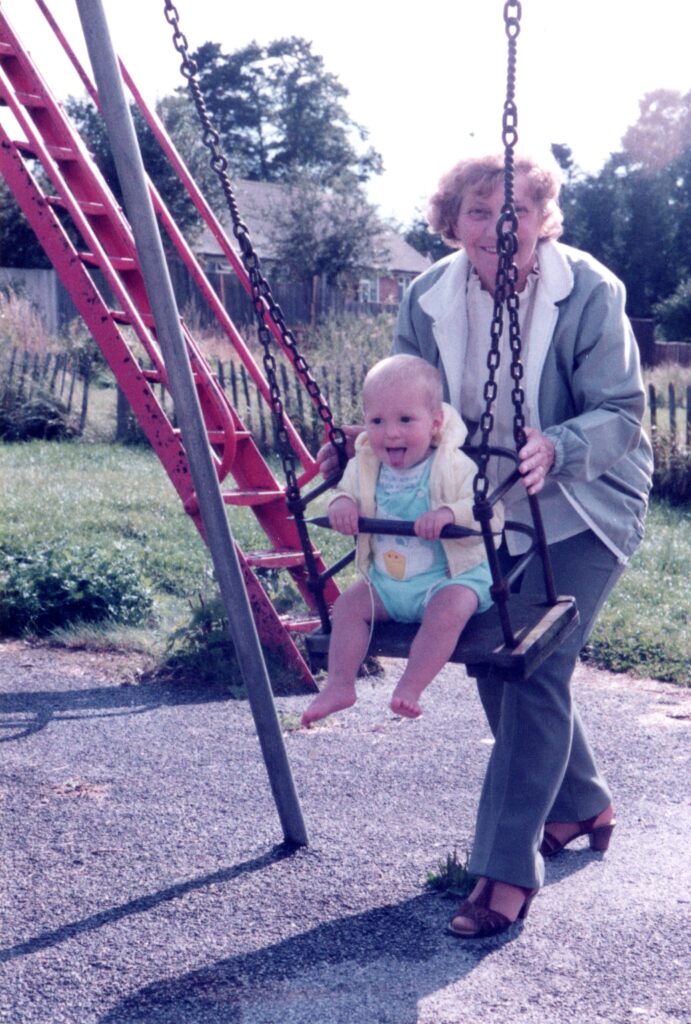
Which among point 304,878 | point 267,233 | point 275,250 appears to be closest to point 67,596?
point 304,878

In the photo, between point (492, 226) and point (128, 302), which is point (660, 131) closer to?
point (128, 302)

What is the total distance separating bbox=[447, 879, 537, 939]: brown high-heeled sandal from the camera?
11.2 feet

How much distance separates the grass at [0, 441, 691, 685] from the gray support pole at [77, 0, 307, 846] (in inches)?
90.5

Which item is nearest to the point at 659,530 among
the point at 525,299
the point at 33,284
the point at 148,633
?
the point at 148,633

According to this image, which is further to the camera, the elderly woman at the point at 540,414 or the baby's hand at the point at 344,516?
the elderly woman at the point at 540,414

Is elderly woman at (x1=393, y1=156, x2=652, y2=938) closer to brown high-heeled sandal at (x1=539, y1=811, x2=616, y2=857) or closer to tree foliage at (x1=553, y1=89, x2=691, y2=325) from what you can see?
brown high-heeled sandal at (x1=539, y1=811, x2=616, y2=857)

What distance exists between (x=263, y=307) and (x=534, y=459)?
94cm

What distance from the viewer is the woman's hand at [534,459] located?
3.02 m

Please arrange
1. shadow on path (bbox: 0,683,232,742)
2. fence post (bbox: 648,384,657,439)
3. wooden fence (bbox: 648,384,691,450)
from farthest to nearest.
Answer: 1. fence post (bbox: 648,384,657,439)
2. wooden fence (bbox: 648,384,691,450)
3. shadow on path (bbox: 0,683,232,742)

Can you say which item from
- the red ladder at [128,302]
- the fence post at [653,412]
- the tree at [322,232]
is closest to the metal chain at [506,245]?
the red ladder at [128,302]

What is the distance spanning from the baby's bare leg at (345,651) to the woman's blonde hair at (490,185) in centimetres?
101

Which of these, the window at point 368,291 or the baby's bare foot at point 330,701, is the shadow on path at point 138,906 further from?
the window at point 368,291

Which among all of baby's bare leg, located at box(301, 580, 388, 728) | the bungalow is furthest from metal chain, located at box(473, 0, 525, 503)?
the bungalow

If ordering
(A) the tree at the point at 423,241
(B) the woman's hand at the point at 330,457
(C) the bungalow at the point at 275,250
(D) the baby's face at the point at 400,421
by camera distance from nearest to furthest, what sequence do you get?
(D) the baby's face at the point at 400,421
(B) the woman's hand at the point at 330,457
(C) the bungalow at the point at 275,250
(A) the tree at the point at 423,241
